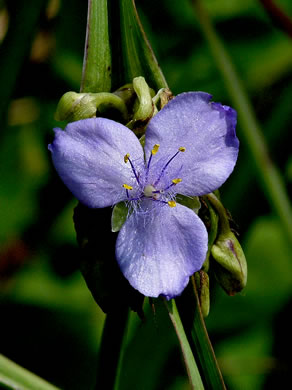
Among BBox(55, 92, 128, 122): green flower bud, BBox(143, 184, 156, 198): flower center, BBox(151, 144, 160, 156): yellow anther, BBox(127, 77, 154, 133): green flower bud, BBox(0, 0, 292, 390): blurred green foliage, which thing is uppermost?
BBox(55, 92, 128, 122): green flower bud

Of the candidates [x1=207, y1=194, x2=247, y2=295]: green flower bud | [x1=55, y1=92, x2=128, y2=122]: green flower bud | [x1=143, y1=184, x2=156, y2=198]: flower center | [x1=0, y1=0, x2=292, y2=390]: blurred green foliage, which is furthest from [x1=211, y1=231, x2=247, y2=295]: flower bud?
[x1=0, y1=0, x2=292, y2=390]: blurred green foliage

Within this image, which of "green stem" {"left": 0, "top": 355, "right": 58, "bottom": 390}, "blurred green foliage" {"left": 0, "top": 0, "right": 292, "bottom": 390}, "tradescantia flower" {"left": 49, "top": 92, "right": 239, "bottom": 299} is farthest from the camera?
"blurred green foliage" {"left": 0, "top": 0, "right": 292, "bottom": 390}

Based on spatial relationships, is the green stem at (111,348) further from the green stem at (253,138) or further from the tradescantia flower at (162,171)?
the green stem at (253,138)

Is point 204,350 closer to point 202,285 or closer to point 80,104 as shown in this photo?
point 202,285

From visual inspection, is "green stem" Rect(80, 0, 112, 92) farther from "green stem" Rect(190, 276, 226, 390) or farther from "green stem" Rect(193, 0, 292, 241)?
"green stem" Rect(193, 0, 292, 241)

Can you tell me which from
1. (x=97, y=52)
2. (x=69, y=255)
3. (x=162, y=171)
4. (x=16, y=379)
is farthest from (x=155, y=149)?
(x=69, y=255)

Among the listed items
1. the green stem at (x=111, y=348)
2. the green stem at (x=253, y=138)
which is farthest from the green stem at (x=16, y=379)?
the green stem at (x=253, y=138)
